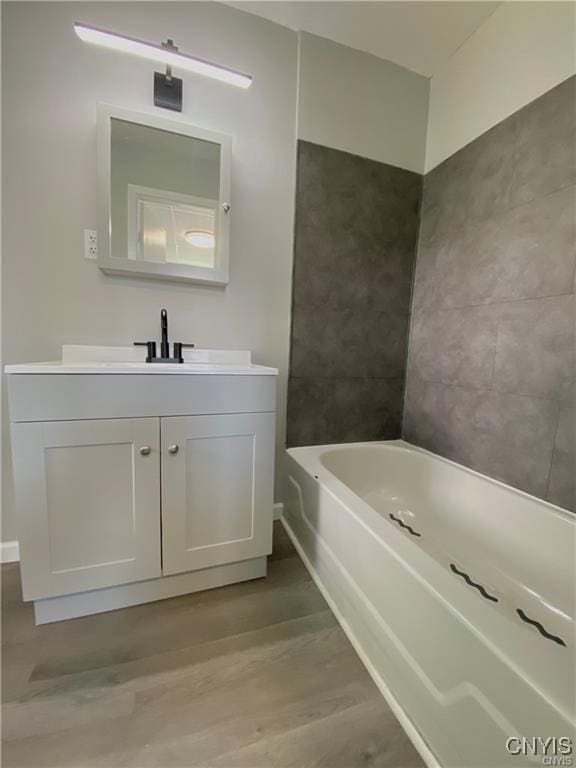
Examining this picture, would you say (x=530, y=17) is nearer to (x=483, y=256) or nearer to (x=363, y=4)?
(x=363, y=4)

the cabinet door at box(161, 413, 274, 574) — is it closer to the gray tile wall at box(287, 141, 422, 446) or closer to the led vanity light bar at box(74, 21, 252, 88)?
the gray tile wall at box(287, 141, 422, 446)

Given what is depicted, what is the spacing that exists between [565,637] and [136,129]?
2.36 m

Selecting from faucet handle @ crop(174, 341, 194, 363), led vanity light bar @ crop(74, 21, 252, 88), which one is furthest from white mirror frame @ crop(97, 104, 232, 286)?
faucet handle @ crop(174, 341, 194, 363)

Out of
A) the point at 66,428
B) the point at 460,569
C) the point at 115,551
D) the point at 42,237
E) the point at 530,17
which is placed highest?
the point at 530,17

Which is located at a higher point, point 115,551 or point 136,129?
point 136,129

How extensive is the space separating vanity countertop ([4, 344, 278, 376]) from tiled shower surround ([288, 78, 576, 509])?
1.37 ft

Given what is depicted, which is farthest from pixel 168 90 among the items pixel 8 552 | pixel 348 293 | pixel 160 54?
pixel 8 552

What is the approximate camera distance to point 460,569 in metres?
1.21

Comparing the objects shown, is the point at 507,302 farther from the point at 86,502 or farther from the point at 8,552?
the point at 8,552

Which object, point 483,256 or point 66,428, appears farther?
point 483,256

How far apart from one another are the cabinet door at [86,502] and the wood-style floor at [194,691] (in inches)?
6.9

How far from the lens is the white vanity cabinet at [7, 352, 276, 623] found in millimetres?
957

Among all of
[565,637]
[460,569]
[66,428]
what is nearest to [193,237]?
[66,428]

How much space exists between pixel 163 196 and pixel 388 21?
130 centimetres
